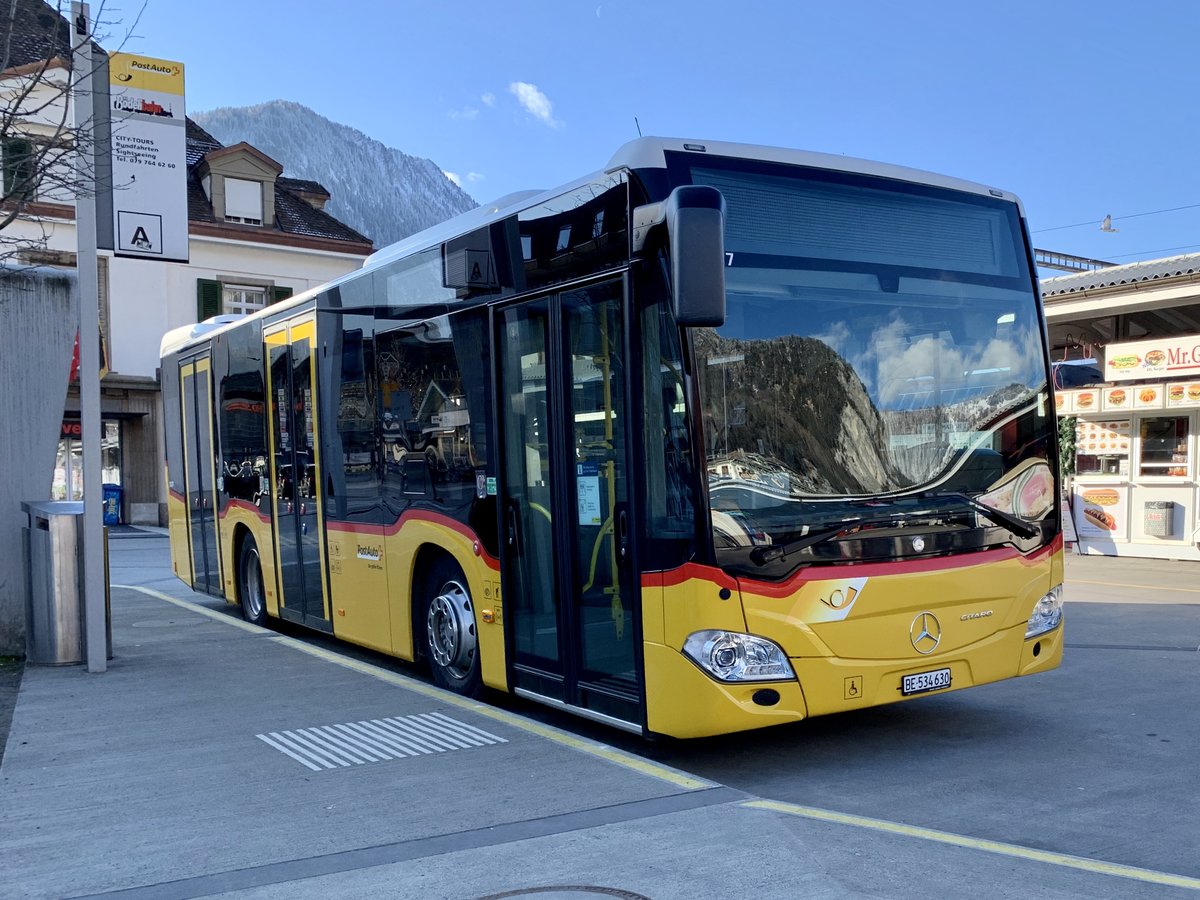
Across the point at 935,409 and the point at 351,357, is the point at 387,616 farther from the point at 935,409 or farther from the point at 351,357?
the point at 935,409

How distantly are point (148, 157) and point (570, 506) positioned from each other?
5.04m

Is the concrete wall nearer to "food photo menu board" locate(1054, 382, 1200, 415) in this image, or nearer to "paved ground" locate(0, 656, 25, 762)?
"paved ground" locate(0, 656, 25, 762)

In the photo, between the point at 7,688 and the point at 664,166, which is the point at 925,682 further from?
the point at 7,688

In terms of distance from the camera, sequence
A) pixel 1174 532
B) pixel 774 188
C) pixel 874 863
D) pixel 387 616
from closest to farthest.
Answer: pixel 874 863, pixel 774 188, pixel 387 616, pixel 1174 532

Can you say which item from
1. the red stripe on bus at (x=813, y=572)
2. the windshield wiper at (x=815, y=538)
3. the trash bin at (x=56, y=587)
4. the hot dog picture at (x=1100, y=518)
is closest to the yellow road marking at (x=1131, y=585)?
the hot dog picture at (x=1100, y=518)

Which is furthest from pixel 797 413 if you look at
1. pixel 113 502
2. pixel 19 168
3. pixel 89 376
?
pixel 113 502

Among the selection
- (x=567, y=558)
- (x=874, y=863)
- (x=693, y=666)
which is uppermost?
(x=567, y=558)

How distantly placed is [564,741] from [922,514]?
7.53 ft

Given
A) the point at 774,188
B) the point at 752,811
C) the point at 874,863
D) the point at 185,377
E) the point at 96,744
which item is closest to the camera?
the point at 874,863

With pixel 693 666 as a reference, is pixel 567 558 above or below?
above

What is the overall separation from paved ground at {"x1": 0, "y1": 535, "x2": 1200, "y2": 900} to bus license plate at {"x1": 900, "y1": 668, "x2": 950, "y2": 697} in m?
0.88

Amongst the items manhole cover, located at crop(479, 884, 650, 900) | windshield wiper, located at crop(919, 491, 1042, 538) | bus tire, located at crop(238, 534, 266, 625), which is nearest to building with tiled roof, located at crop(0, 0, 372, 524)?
bus tire, located at crop(238, 534, 266, 625)

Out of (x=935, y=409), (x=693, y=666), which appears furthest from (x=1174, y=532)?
(x=693, y=666)

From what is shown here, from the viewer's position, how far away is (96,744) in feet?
21.5
